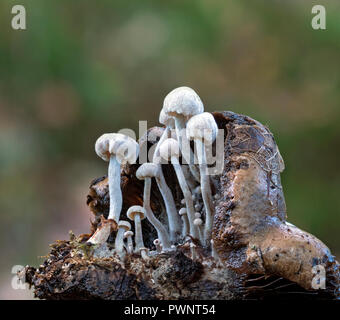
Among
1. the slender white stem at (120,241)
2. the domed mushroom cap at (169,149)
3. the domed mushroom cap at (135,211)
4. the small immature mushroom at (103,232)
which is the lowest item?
the slender white stem at (120,241)

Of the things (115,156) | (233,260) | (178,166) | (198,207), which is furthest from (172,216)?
(233,260)

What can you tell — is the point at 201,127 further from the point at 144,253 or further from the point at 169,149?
the point at 144,253

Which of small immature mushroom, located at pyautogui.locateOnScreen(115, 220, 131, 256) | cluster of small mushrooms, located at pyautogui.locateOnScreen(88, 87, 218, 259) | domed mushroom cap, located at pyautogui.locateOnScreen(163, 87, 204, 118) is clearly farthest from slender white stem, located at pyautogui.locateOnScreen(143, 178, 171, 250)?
domed mushroom cap, located at pyautogui.locateOnScreen(163, 87, 204, 118)

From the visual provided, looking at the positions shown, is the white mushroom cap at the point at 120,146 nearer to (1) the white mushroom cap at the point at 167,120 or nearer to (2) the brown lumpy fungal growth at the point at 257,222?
(1) the white mushroom cap at the point at 167,120

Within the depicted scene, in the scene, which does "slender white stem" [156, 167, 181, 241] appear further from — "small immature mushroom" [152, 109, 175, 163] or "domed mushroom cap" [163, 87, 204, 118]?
"domed mushroom cap" [163, 87, 204, 118]

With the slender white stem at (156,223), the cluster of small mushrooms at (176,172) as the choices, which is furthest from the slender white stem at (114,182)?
the slender white stem at (156,223)

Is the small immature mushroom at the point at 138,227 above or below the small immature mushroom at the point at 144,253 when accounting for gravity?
above

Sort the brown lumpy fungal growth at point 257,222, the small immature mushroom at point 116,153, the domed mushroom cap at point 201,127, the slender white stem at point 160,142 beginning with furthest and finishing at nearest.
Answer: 1. the slender white stem at point 160,142
2. the small immature mushroom at point 116,153
3. the domed mushroom cap at point 201,127
4. the brown lumpy fungal growth at point 257,222
